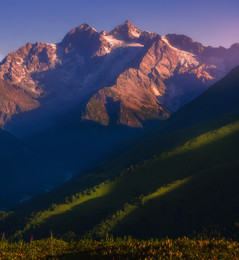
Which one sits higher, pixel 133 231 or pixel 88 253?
pixel 88 253

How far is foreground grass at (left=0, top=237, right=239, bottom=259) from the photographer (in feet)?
78.1

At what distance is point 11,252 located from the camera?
28.1 m

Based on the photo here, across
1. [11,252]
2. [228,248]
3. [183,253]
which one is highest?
[11,252]

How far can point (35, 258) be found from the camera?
26266mm

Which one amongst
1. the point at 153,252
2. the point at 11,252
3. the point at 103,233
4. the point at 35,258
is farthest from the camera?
the point at 103,233

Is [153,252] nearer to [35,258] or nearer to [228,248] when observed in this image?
[228,248]

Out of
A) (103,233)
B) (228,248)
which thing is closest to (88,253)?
(228,248)

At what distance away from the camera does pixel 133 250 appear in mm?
25484

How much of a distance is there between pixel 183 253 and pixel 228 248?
4067 mm

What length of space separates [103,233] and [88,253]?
567 ft

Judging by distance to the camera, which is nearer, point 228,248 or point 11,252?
point 228,248

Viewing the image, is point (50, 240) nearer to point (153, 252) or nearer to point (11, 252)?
point (11, 252)

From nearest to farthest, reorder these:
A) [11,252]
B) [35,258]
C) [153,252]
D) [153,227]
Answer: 1. [153,252]
2. [35,258]
3. [11,252]
4. [153,227]

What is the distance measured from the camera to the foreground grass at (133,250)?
937 inches
